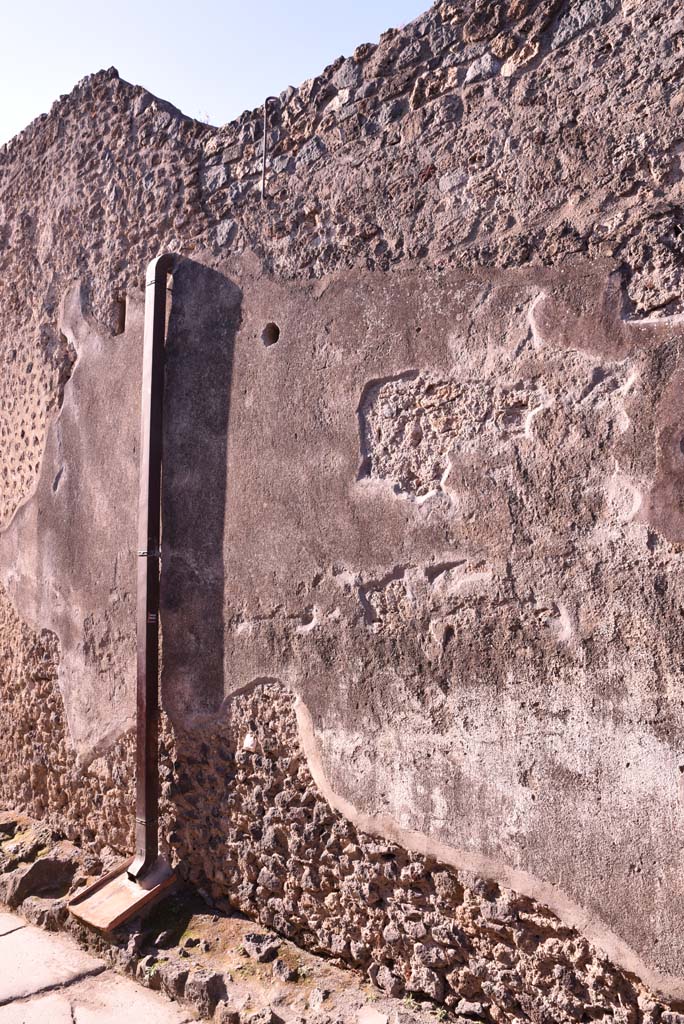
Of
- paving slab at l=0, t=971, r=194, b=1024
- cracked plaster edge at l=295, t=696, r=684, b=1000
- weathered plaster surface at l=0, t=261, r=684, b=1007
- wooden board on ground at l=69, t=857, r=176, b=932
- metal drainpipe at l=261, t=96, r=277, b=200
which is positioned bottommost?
paving slab at l=0, t=971, r=194, b=1024

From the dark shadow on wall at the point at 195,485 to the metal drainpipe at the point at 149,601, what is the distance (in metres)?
0.04

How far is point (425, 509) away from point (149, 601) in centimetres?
103

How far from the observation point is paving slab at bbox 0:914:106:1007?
261 centimetres

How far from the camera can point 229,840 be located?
2.71 metres

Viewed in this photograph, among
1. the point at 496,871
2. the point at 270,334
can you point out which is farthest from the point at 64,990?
the point at 270,334

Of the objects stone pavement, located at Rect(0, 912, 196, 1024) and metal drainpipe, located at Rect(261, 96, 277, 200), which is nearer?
stone pavement, located at Rect(0, 912, 196, 1024)

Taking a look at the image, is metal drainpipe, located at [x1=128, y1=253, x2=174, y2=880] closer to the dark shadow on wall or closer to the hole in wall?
the dark shadow on wall

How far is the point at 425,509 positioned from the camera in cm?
228

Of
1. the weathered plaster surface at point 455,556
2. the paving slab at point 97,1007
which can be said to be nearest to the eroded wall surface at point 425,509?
the weathered plaster surface at point 455,556

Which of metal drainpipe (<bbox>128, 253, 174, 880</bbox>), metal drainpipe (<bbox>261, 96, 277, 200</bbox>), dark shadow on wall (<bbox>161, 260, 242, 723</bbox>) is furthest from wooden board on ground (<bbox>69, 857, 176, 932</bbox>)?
metal drainpipe (<bbox>261, 96, 277, 200</bbox>)

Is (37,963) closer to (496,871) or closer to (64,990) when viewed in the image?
(64,990)

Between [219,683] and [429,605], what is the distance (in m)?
0.81

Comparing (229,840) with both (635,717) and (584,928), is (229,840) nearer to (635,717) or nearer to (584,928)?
(584,928)

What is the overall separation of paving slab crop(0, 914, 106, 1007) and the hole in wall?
191 centimetres
